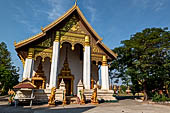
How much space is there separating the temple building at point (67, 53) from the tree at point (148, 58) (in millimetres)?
2334

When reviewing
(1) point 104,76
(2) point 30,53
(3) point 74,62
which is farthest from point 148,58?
(2) point 30,53

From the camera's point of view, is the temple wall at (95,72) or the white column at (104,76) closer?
the white column at (104,76)

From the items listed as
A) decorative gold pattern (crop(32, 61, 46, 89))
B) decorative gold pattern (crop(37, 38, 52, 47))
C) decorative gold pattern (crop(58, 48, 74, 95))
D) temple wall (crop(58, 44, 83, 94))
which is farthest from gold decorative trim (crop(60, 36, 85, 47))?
decorative gold pattern (crop(32, 61, 46, 89))

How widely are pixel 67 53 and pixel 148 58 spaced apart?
8.39 metres

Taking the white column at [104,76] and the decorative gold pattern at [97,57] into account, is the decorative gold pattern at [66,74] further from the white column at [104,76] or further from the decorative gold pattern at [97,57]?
the white column at [104,76]

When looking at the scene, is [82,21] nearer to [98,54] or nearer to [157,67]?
[98,54]

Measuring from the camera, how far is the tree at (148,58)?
1206cm

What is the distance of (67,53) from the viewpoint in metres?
14.1

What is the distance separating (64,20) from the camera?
1215 cm

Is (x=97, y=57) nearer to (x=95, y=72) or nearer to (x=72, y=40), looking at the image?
(x=95, y=72)

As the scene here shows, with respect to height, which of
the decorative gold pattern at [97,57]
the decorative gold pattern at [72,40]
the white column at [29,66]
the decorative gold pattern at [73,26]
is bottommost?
the white column at [29,66]

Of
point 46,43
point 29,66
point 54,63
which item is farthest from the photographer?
point 46,43

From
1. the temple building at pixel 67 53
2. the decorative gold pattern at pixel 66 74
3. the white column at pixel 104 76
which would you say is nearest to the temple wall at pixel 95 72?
the temple building at pixel 67 53

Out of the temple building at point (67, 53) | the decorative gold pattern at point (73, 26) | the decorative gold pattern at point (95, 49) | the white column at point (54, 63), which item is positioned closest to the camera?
the white column at point (54, 63)
